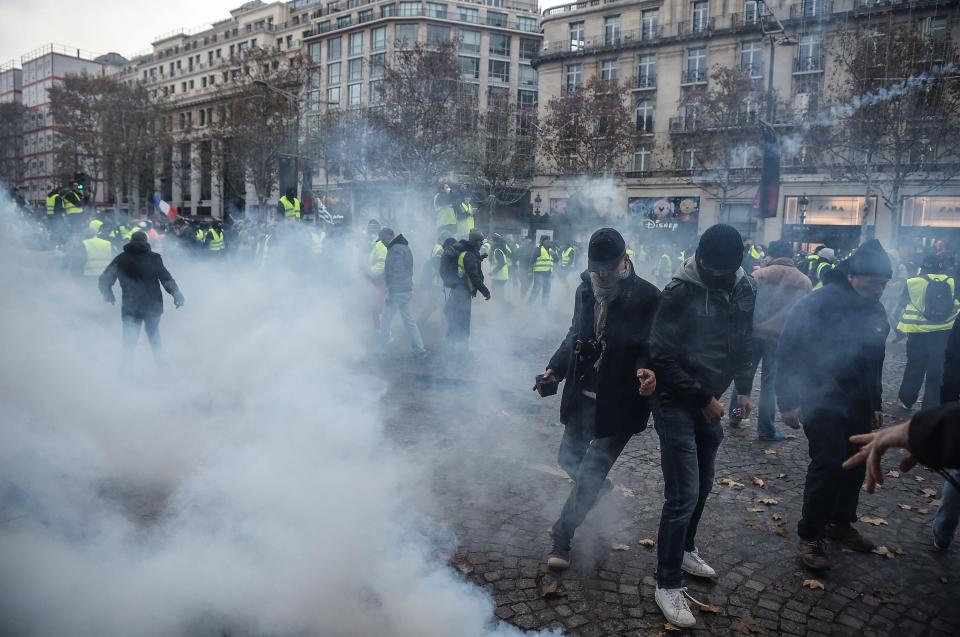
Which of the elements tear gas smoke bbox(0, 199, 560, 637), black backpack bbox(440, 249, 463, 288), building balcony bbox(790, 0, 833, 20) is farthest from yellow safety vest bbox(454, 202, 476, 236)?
building balcony bbox(790, 0, 833, 20)

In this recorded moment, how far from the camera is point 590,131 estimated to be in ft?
105

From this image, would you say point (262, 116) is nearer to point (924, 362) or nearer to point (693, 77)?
→ point (693, 77)

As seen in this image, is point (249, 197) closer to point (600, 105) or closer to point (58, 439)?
point (600, 105)

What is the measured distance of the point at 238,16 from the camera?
65.1m

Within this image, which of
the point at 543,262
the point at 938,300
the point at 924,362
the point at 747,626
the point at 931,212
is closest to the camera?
the point at 747,626

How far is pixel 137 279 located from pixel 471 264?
12.8 feet

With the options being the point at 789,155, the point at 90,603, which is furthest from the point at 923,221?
the point at 90,603

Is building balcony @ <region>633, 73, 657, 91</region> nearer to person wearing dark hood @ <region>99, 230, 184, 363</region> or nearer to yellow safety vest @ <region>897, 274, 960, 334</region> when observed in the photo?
yellow safety vest @ <region>897, 274, 960, 334</region>

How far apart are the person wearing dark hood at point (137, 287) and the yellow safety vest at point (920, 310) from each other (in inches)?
310

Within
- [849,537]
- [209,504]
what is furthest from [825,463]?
[209,504]

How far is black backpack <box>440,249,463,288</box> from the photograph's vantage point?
8.69 meters

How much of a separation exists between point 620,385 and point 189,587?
85.6 inches

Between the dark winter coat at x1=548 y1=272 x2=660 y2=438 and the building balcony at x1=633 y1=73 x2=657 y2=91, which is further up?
the building balcony at x1=633 y1=73 x2=657 y2=91

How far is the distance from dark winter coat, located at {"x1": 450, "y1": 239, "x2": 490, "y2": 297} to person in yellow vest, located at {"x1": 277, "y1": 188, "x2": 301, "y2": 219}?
6124 mm
